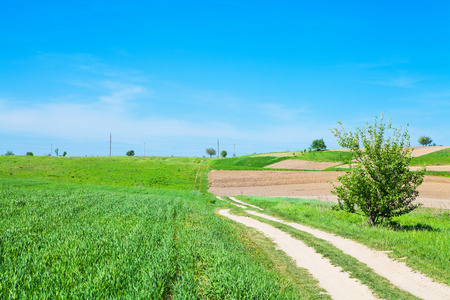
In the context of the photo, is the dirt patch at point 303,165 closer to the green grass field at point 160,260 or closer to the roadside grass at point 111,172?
the roadside grass at point 111,172

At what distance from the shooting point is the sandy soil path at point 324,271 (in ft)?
29.2

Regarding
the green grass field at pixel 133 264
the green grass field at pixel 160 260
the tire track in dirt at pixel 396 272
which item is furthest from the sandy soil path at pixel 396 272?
the green grass field at pixel 133 264

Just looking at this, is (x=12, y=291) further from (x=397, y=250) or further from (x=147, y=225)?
(x=397, y=250)

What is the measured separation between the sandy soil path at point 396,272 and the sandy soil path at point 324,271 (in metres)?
1.46

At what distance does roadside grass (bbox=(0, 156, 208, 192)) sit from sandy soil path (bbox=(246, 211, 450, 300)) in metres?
40.4

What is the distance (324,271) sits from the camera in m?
10.8

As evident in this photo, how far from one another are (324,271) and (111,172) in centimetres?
6805

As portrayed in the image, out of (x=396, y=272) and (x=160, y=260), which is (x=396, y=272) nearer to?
(x=396, y=272)

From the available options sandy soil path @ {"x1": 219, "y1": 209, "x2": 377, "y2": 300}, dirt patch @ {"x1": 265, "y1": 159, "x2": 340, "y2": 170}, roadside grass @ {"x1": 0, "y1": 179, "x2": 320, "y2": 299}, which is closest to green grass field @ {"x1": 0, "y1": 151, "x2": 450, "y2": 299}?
roadside grass @ {"x1": 0, "y1": 179, "x2": 320, "y2": 299}

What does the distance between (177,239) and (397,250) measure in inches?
388

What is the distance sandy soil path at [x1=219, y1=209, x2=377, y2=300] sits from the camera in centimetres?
891

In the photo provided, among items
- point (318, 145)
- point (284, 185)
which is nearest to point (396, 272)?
point (284, 185)

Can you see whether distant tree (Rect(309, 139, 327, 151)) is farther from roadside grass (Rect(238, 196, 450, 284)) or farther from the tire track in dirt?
the tire track in dirt

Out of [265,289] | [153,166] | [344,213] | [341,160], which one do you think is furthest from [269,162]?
[265,289]
